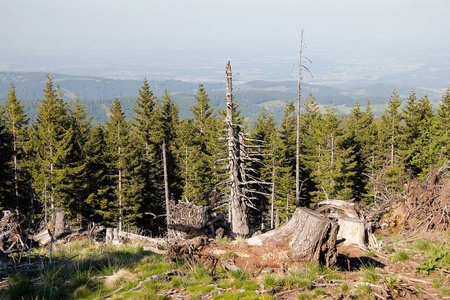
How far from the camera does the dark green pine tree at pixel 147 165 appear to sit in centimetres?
3042

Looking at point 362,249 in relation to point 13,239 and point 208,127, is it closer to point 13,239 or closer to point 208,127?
point 13,239

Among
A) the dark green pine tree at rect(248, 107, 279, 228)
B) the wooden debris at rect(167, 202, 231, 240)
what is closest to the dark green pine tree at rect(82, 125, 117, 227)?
the dark green pine tree at rect(248, 107, 279, 228)

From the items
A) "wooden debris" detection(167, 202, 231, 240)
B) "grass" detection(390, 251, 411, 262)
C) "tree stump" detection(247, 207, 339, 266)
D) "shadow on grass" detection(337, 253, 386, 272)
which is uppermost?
"tree stump" detection(247, 207, 339, 266)

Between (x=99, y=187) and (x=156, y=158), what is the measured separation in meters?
7.74

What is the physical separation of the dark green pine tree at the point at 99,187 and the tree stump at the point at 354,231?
24789 millimetres

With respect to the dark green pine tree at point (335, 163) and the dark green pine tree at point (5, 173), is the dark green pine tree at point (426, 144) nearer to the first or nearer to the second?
the dark green pine tree at point (335, 163)

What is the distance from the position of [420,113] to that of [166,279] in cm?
3990

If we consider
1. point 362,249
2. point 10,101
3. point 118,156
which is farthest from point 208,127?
point 362,249

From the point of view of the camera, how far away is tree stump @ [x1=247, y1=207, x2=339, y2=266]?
266 inches

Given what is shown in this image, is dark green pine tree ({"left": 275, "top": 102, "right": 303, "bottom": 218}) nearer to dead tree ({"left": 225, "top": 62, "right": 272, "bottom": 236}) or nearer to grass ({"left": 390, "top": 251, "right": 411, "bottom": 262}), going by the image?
dead tree ({"left": 225, "top": 62, "right": 272, "bottom": 236})

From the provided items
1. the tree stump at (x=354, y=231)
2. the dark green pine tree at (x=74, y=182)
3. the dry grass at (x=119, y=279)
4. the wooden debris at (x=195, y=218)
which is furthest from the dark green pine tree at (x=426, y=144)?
the dark green pine tree at (x=74, y=182)

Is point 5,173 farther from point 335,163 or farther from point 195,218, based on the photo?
point 335,163

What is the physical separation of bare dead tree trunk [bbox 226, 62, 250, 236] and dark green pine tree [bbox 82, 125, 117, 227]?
17336 millimetres

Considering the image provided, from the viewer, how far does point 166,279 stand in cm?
659
